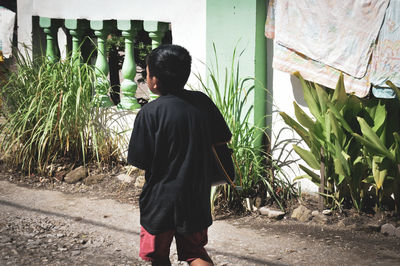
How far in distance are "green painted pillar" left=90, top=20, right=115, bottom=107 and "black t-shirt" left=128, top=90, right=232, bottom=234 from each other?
10.9 feet

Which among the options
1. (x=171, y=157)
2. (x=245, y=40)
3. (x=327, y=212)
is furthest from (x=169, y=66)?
(x=327, y=212)

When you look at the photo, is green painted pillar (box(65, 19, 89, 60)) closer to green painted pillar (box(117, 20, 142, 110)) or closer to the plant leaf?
green painted pillar (box(117, 20, 142, 110))

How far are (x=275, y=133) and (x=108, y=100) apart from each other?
2.06 m

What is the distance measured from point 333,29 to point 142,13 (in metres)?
2.17

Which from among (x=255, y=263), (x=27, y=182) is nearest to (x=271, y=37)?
(x=255, y=263)

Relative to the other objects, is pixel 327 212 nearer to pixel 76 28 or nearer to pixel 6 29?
pixel 76 28

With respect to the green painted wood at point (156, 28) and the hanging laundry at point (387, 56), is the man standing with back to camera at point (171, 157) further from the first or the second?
the green painted wood at point (156, 28)

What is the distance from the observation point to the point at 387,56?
462 centimetres

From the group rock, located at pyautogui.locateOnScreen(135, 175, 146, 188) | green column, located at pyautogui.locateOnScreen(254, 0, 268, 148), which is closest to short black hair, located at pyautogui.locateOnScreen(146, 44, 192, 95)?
green column, located at pyautogui.locateOnScreen(254, 0, 268, 148)

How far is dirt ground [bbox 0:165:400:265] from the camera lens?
14.1 ft

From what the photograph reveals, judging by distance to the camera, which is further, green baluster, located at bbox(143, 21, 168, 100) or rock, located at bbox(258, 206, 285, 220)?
green baluster, located at bbox(143, 21, 168, 100)

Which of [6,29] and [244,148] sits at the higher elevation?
[6,29]

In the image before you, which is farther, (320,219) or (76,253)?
(320,219)

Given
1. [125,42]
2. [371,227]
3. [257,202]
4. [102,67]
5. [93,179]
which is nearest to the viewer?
[371,227]
